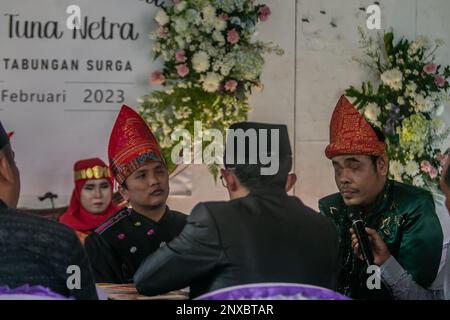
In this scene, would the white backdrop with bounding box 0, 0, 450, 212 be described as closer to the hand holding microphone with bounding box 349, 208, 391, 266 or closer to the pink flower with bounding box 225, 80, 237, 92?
the pink flower with bounding box 225, 80, 237, 92

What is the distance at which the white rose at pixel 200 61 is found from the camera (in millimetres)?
3668

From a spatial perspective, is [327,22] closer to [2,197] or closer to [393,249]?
[393,249]

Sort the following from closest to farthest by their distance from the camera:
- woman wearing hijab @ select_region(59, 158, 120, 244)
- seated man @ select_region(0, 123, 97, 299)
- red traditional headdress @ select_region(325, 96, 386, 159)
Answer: seated man @ select_region(0, 123, 97, 299)
woman wearing hijab @ select_region(59, 158, 120, 244)
red traditional headdress @ select_region(325, 96, 386, 159)

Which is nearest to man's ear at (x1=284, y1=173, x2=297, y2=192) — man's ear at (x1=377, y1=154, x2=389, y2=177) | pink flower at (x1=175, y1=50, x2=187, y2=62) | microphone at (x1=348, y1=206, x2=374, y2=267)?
microphone at (x1=348, y1=206, x2=374, y2=267)

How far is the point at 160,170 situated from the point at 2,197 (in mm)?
773

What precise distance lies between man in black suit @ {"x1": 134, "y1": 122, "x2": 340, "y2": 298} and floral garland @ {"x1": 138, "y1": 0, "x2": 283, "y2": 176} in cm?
14

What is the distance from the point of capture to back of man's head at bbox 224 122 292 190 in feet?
12.1

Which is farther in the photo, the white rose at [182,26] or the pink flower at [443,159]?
the pink flower at [443,159]

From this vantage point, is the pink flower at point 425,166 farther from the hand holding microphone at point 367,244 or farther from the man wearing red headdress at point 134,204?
the man wearing red headdress at point 134,204

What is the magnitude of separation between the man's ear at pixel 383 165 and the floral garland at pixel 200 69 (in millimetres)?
725

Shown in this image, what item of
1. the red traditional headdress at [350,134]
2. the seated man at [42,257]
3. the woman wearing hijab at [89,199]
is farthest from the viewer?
the red traditional headdress at [350,134]

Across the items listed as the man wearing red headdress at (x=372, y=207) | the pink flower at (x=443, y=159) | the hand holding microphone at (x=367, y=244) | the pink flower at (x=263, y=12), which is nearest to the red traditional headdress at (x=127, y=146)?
the pink flower at (x=263, y=12)

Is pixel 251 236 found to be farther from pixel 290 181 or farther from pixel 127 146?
pixel 127 146
